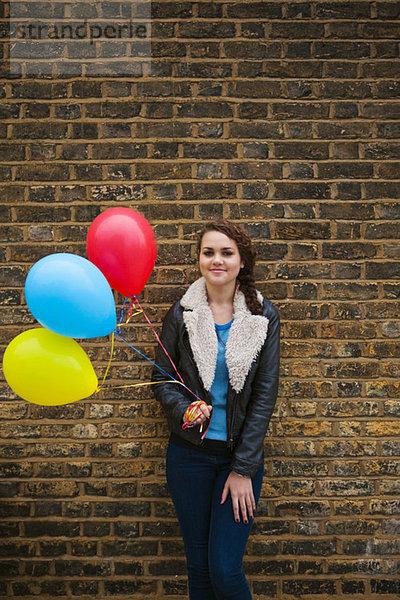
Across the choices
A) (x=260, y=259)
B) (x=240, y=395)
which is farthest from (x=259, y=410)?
(x=260, y=259)

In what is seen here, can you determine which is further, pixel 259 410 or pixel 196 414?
pixel 259 410

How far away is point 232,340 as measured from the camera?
2057mm

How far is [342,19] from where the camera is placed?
250cm

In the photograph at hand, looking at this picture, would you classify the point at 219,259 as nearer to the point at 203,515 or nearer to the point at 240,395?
the point at 240,395

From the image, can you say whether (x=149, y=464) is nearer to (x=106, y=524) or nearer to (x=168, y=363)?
(x=106, y=524)

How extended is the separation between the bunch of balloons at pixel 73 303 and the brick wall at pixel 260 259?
55 cm

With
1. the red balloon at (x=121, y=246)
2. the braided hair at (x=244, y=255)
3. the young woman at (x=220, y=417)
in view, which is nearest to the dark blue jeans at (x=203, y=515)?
the young woman at (x=220, y=417)

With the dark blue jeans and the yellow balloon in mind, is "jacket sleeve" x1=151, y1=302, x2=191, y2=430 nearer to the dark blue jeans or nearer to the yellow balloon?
the dark blue jeans

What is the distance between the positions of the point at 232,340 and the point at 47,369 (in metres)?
0.74

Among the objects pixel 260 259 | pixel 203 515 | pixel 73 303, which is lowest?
pixel 203 515

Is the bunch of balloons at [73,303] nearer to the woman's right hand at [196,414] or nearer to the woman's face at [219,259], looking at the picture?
the woman's face at [219,259]

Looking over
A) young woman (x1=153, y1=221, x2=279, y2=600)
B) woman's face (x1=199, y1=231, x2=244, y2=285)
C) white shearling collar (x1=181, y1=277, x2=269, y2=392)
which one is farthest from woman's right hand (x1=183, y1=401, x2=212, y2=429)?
woman's face (x1=199, y1=231, x2=244, y2=285)

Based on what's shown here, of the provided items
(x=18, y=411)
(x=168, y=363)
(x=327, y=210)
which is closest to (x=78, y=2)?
(x=327, y=210)

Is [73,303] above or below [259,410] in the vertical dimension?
above
